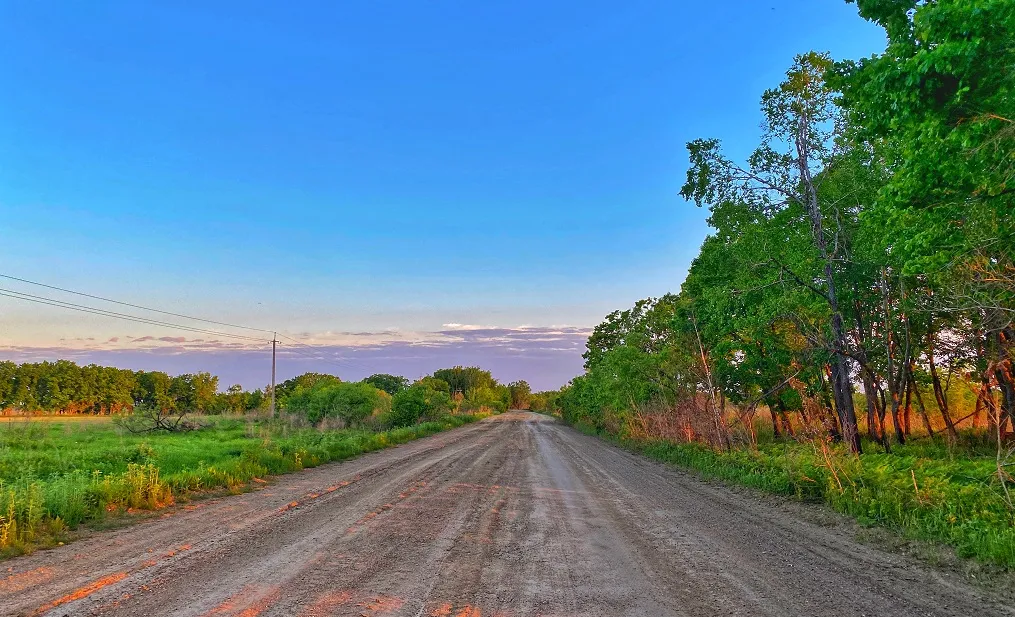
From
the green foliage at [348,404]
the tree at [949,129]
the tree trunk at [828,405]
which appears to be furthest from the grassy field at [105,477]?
the green foliage at [348,404]

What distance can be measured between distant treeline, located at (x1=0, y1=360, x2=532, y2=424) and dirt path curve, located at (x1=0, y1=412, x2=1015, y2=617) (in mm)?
39291

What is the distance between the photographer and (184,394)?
100375 mm

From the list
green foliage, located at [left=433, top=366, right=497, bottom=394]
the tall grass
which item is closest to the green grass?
the tall grass

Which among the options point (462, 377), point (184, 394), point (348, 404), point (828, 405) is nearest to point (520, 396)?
point (462, 377)

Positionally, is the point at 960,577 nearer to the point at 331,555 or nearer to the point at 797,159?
the point at 331,555

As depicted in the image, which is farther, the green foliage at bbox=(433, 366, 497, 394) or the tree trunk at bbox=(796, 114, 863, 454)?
the green foliage at bbox=(433, 366, 497, 394)

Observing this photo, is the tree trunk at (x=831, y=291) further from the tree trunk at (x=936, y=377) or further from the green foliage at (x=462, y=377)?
the green foliage at (x=462, y=377)

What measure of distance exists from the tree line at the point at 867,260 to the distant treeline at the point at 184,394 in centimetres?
2870

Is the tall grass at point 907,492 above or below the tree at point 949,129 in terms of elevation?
below

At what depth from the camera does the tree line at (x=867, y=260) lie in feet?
20.7

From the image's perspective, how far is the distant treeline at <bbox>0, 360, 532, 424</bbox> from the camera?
4988 centimetres

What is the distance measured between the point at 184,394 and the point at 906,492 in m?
118

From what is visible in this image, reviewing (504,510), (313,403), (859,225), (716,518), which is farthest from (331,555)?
(313,403)

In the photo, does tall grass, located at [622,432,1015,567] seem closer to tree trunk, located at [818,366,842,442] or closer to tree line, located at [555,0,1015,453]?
tree line, located at [555,0,1015,453]
